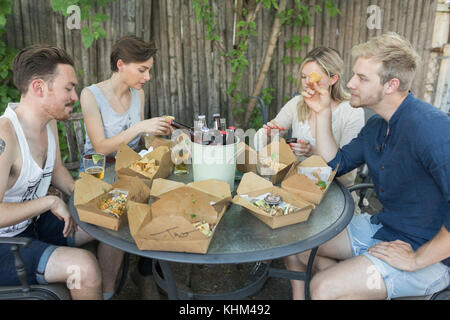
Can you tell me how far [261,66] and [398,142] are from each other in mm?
3385

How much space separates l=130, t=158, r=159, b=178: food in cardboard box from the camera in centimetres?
204

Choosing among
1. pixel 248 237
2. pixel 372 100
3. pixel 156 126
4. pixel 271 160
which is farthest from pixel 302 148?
pixel 248 237

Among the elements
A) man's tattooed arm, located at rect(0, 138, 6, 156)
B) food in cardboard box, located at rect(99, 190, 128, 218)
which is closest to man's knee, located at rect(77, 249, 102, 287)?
→ food in cardboard box, located at rect(99, 190, 128, 218)

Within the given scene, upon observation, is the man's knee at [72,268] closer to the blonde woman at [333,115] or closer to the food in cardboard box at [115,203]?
the food in cardboard box at [115,203]

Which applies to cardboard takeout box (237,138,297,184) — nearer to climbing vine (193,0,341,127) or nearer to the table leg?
the table leg

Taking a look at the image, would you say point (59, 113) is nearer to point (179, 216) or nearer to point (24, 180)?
point (24, 180)

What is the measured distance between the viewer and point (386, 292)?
179cm

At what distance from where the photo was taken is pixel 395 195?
6.80 ft

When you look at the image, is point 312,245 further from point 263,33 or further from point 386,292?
point 263,33

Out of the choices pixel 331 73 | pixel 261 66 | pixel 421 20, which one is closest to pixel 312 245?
pixel 331 73

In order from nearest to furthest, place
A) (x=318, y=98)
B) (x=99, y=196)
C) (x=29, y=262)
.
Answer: (x=99, y=196) < (x=29, y=262) < (x=318, y=98)

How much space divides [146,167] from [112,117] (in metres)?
1.13

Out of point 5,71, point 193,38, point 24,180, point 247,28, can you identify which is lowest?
point 24,180

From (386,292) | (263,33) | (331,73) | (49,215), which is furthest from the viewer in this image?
(263,33)
